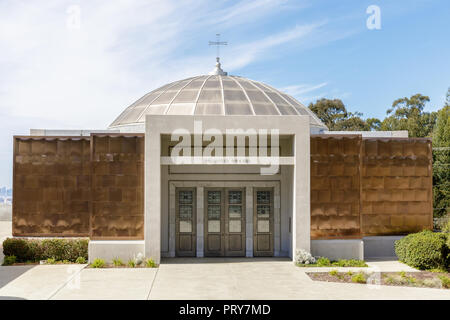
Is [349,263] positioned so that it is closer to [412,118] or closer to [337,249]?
[337,249]

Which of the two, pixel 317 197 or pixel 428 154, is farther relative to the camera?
pixel 428 154

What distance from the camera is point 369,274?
14.2 meters

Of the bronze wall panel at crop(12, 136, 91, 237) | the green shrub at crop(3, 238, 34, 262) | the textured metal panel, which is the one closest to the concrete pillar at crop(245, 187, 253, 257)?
the textured metal panel

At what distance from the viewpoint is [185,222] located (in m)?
17.7

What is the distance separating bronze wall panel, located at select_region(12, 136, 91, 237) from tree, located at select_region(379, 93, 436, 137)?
39.5m

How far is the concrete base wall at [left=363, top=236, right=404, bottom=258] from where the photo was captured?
695 inches

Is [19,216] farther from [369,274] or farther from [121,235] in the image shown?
[369,274]

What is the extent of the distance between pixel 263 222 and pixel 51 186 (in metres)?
8.00

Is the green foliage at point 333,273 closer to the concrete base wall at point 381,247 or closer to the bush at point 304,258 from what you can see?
the bush at point 304,258

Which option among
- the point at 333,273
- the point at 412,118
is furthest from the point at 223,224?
the point at 412,118

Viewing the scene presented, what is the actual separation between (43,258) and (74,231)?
54.5 inches
